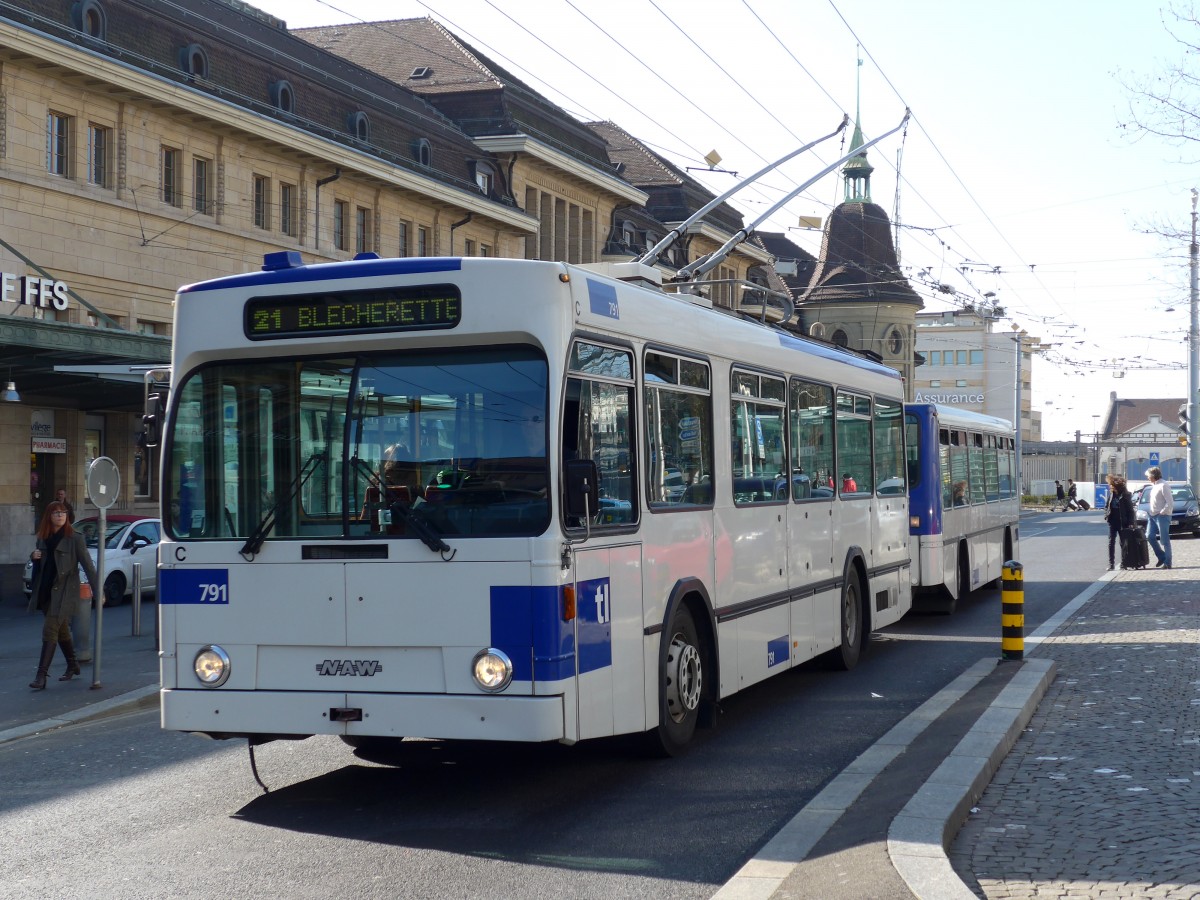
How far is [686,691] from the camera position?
9227 mm

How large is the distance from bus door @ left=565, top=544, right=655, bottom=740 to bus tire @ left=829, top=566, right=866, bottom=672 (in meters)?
Result: 5.20

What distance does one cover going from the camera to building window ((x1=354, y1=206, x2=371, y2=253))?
40781 millimetres

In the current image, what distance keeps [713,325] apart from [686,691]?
253 cm

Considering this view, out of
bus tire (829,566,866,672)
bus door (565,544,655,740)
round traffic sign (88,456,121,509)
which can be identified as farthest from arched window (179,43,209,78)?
bus door (565,544,655,740)

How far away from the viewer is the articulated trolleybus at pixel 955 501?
60.0 feet

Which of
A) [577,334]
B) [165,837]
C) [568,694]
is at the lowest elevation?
[165,837]

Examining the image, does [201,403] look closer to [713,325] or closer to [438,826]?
[438,826]

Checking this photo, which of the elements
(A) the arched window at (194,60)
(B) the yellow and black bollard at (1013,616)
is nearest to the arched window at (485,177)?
(A) the arched window at (194,60)

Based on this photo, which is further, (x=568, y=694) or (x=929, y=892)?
(x=568, y=694)

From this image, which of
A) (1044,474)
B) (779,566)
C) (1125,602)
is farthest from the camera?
(1044,474)

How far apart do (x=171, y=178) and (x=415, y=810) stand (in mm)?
29301

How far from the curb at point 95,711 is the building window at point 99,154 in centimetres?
2111

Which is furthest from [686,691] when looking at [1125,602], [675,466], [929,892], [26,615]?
[26,615]

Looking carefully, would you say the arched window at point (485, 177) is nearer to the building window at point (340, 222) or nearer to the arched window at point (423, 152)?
the arched window at point (423, 152)
